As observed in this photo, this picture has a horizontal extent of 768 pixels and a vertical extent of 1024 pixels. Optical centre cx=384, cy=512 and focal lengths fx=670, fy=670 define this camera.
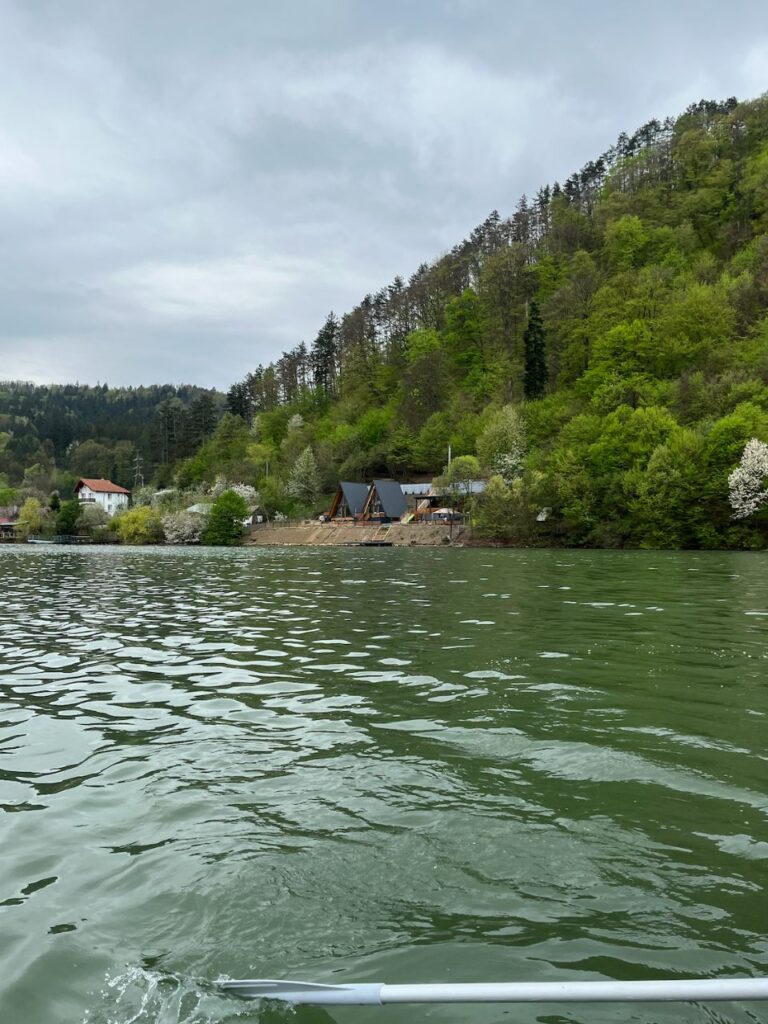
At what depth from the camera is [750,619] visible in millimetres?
15656

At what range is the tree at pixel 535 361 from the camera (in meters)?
98.1

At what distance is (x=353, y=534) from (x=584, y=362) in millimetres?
41890

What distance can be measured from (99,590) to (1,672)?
1559cm

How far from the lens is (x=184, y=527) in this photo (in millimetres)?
95375

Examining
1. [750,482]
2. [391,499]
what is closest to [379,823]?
[750,482]

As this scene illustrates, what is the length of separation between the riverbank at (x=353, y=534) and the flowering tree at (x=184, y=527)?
7.70 m

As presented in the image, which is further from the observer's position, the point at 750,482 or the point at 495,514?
the point at 495,514

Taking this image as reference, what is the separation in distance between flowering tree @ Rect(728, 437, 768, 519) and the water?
4599cm

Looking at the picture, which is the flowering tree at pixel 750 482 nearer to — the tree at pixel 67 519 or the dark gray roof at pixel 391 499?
the dark gray roof at pixel 391 499

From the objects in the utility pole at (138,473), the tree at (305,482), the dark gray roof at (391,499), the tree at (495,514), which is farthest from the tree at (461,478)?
the utility pole at (138,473)

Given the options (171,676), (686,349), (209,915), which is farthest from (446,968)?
(686,349)

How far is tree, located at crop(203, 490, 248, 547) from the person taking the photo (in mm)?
91688

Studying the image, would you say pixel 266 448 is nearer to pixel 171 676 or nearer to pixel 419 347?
pixel 419 347

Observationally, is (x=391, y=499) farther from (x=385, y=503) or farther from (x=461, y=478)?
(x=461, y=478)
